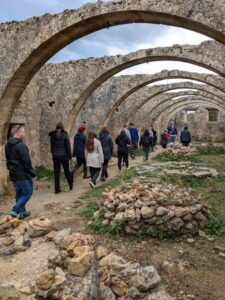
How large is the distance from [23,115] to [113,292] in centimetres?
739

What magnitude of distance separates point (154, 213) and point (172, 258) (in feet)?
3.01

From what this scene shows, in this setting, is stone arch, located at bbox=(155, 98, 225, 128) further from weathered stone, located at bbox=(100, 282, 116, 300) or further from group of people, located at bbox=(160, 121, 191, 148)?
weathered stone, located at bbox=(100, 282, 116, 300)

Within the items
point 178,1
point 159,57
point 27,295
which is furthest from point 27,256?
point 159,57

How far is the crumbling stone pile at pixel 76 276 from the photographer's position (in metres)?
2.63

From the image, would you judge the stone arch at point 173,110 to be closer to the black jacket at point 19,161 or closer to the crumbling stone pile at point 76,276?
the black jacket at point 19,161

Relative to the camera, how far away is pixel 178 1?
17.2 feet

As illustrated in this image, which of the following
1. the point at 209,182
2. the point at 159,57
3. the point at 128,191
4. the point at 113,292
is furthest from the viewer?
the point at 159,57

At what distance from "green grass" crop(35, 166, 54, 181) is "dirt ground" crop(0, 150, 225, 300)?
11.2 ft

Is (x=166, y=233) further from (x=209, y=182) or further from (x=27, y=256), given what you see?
(x=209, y=182)

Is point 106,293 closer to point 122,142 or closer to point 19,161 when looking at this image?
point 19,161

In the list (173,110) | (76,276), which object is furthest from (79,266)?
(173,110)

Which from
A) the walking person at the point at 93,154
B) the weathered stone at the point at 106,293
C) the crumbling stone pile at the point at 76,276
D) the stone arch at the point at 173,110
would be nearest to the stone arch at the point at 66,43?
the walking person at the point at 93,154

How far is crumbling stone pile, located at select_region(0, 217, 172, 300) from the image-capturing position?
2633 mm

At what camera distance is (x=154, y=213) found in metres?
4.98
